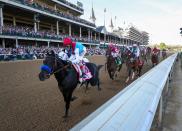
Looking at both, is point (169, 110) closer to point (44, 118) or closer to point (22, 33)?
point (44, 118)

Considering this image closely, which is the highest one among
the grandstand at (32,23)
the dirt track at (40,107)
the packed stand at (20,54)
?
the grandstand at (32,23)

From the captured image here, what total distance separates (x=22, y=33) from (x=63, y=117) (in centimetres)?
2617

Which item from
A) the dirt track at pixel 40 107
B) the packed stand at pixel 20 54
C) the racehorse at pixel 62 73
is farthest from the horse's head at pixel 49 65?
the packed stand at pixel 20 54

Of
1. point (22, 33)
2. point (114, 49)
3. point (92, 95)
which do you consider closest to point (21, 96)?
point (92, 95)

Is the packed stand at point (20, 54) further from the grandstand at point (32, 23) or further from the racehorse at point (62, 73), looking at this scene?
the racehorse at point (62, 73)

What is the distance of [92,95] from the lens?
7.34 metres

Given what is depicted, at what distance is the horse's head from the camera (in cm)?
461

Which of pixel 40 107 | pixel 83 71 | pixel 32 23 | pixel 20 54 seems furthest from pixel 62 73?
pixel 32 23

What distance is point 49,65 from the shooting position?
188 inches

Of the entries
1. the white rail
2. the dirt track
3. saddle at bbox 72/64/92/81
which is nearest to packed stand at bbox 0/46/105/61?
the dirt track

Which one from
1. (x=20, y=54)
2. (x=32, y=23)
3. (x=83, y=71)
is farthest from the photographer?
(x=32, y=23)

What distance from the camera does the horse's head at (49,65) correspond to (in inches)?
181

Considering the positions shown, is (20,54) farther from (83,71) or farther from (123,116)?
(123,116)

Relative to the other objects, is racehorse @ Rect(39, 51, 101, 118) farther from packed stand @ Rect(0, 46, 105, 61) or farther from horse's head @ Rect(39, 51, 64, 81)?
packed stand @ Rect(0, 46, 105, 61)
